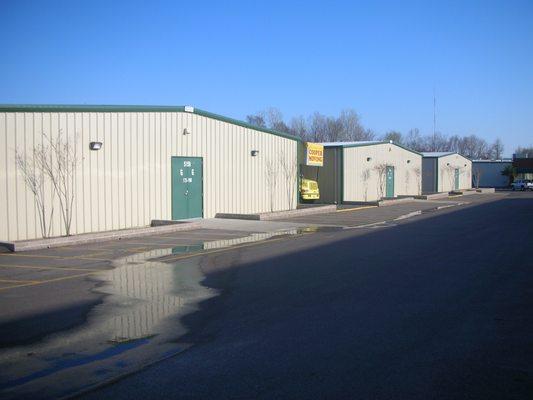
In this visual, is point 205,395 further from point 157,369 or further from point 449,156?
point 449,156

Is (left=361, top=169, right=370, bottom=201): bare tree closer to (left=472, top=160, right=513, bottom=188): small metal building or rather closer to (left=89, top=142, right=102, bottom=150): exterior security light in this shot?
(left=89, top=142, right=102, bottom=150): exterior security light

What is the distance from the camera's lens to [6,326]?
306 inches

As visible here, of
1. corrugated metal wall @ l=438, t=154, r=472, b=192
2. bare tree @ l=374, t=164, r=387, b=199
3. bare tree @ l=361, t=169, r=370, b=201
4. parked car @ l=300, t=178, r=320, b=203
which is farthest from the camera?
corrugated metal wall @ l=438, t=154, r=472, b=192

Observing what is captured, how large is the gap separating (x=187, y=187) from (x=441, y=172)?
43922mm

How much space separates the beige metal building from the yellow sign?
13.9 ft

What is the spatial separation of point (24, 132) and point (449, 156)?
5455 centimetres

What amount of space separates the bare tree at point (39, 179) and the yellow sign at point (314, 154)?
17906 millimetres

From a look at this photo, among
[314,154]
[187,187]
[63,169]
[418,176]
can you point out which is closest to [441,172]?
[418,176]

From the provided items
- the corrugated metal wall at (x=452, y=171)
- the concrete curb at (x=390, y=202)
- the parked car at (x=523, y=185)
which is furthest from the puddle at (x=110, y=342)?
the parked car at (x=523, y=185)

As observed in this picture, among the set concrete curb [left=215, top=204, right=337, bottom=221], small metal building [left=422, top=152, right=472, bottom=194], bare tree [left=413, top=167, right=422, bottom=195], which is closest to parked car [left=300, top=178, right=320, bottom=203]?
concrete curb [left=215, top=204, right=337, bottom=221]

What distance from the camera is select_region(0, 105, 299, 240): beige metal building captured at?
17.9m

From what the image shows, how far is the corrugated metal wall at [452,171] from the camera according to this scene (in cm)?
6238

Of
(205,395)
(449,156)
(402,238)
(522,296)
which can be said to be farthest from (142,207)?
(449,156)

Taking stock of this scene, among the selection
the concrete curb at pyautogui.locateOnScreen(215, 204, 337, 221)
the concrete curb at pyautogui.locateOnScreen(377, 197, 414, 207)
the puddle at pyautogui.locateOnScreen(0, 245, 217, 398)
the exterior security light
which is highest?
the exterior security light
